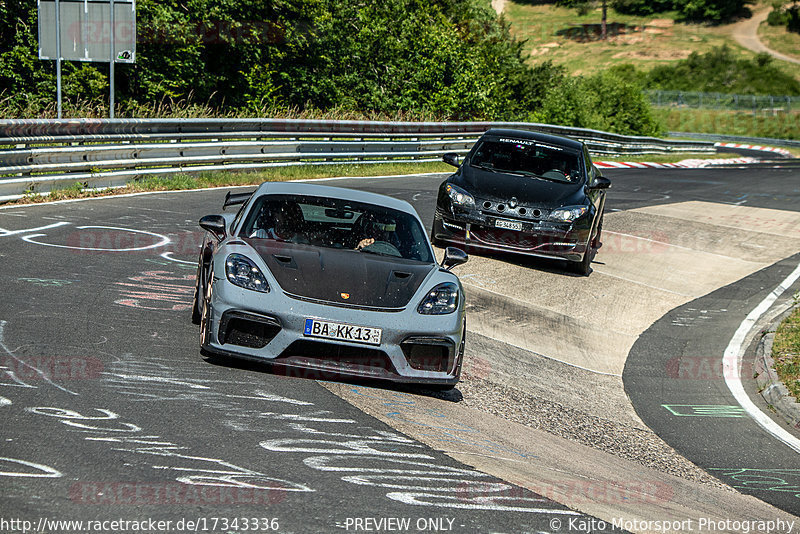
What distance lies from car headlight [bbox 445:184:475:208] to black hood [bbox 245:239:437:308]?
5201 millimetres

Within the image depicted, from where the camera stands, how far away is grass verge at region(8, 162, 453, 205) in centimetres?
1466

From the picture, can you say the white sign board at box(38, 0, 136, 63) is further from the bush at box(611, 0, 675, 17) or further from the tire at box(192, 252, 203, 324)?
the bush at box(611, 0, 675, 17)

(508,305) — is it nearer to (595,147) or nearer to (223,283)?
(223,283)

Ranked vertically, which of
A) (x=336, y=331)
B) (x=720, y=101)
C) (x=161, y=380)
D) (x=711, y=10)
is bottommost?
(x=720, y=101)

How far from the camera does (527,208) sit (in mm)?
12227

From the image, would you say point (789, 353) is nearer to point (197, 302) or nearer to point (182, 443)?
point (197, 302)

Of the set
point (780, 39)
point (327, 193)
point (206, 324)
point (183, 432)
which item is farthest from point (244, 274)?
point (780, 39)

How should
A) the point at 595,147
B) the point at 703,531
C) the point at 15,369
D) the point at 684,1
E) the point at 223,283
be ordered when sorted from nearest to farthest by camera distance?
the point at 703,531 → the point at 15,369 → the point at 223,283 → the point at 595,147 → the point at 684,1

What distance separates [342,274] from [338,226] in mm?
983

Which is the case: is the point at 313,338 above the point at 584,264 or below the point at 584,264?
above

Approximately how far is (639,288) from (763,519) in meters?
7.46

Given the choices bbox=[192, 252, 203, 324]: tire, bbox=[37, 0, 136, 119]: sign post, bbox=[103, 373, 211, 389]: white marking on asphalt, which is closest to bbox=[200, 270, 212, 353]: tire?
bbox=[103, 373, 211, 389]: white marking on asphalt

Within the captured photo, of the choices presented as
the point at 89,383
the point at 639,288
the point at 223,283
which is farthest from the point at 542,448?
the point at 639,288

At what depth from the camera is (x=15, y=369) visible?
6.04 metres
